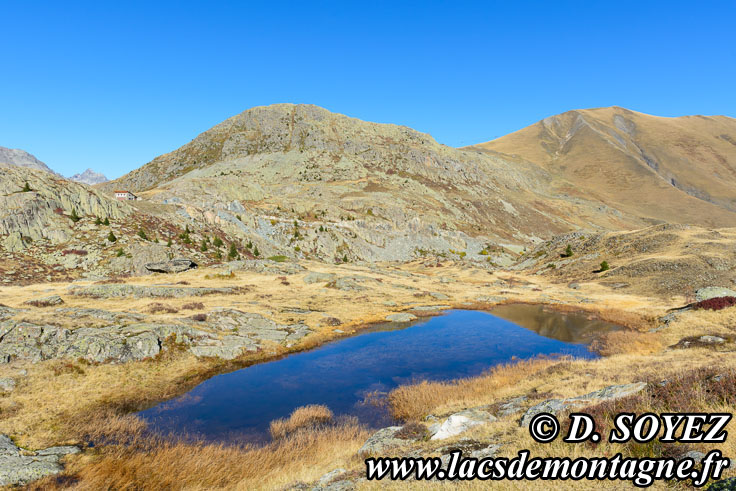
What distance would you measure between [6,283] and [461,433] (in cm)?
7031

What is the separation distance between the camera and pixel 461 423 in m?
14.0

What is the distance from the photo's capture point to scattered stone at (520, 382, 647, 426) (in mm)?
12742

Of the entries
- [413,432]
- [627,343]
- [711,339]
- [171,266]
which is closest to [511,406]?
[413,432]

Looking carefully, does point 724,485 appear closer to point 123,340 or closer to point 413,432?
point 413,432

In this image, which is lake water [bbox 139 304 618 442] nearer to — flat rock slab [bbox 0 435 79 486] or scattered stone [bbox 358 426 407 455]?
scattered stone [bbox 358 426 407 455]

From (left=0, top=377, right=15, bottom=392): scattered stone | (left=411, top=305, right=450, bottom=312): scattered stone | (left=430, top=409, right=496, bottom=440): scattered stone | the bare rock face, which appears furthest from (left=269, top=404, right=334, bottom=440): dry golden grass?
the bare rock face

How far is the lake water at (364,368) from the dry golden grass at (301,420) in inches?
30.9

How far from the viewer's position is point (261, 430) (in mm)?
18078

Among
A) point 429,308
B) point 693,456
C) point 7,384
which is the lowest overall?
point 429,308

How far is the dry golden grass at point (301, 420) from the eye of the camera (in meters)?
17.7

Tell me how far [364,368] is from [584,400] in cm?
1768

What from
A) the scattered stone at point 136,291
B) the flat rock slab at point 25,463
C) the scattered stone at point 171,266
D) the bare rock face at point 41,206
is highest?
the bare rock face at point 41,206

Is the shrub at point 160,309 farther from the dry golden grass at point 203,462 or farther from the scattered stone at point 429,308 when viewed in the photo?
the scattered stone at point 429,308

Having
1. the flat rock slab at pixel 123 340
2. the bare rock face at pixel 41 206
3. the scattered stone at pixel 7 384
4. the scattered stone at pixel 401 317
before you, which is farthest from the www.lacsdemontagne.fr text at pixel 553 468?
the bare rock face at pixel 41 206
